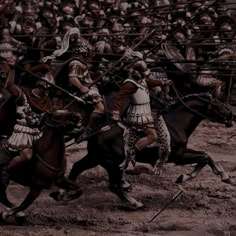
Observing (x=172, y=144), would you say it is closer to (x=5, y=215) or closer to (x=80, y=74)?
(x=80, y=74)

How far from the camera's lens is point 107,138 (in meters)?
8.47

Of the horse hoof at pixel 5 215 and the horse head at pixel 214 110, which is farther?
the horse head at pixel 214 110

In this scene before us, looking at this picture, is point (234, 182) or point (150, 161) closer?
point (150, 161)

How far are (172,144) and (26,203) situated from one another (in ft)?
7.12

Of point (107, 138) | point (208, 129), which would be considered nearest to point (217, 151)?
point (208, 129)

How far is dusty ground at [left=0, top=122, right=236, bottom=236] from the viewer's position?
776 cm

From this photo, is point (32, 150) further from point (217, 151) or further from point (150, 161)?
point (217, 151)

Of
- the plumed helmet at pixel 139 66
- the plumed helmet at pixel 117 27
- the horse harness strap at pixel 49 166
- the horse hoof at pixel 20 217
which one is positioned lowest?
the horse hoof at pixel 20 217

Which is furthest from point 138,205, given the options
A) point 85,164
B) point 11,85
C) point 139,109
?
point 11,85

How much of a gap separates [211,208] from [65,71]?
105 inches

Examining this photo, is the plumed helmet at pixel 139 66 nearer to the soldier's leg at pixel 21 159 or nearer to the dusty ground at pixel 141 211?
the soldier's leg at pixel 21 159

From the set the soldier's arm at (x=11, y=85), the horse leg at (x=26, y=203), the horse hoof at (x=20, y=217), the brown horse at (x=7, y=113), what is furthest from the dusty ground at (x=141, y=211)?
the soldier's arm at (x=11, y=85)

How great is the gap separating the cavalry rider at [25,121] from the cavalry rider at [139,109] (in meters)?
0.98

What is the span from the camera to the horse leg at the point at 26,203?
7.51 m
